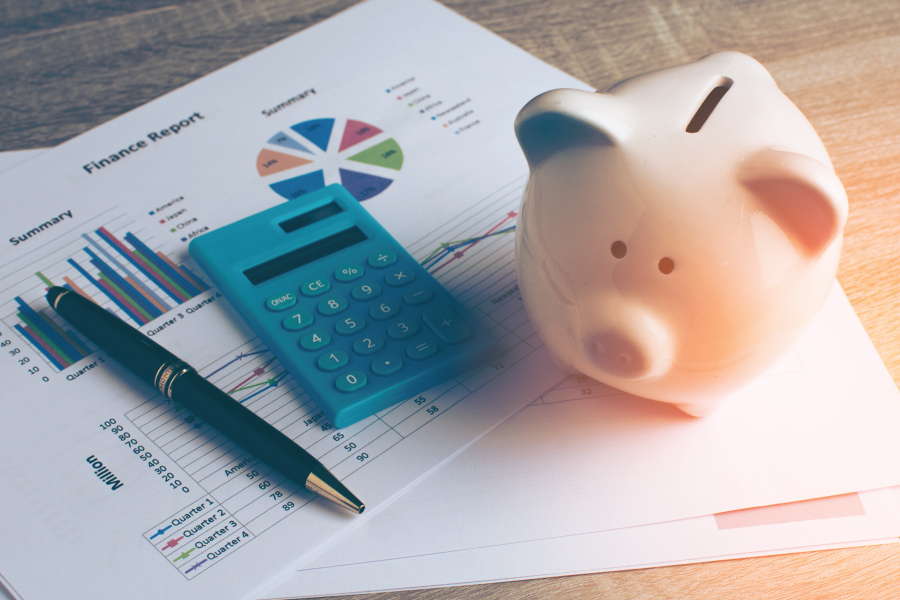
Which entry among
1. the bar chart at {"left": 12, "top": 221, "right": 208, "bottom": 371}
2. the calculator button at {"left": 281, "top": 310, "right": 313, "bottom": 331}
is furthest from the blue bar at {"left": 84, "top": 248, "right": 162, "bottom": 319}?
the calculator button at {"left": 281, "top": 310, "right": 313, "bottom": 331}

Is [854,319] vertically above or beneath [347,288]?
beneath

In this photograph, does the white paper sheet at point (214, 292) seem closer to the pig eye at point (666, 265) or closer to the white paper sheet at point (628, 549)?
the white paper sheet at point (628, 549)

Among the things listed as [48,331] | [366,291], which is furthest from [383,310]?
[48,331]

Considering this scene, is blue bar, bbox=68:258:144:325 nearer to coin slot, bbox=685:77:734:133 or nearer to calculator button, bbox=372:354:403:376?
calculator button, bbox=372:354:403:376

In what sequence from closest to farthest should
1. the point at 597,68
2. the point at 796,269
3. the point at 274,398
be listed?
the point at 796,269, the point at 274,398, the point at 597,68

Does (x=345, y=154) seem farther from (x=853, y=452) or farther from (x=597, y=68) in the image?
(x=853, y=452)

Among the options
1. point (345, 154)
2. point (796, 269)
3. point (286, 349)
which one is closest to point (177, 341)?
point (286, 349)

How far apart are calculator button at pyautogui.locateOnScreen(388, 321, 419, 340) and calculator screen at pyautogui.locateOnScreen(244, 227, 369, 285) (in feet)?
0.28

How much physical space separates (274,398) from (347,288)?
0.09 meters

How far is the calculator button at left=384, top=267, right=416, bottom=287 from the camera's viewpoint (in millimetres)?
492

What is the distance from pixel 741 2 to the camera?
2.57 ft

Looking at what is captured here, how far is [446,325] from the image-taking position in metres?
0.47

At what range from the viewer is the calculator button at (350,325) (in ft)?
1.52

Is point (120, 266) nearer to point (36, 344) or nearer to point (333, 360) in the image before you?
point (36, 344)
